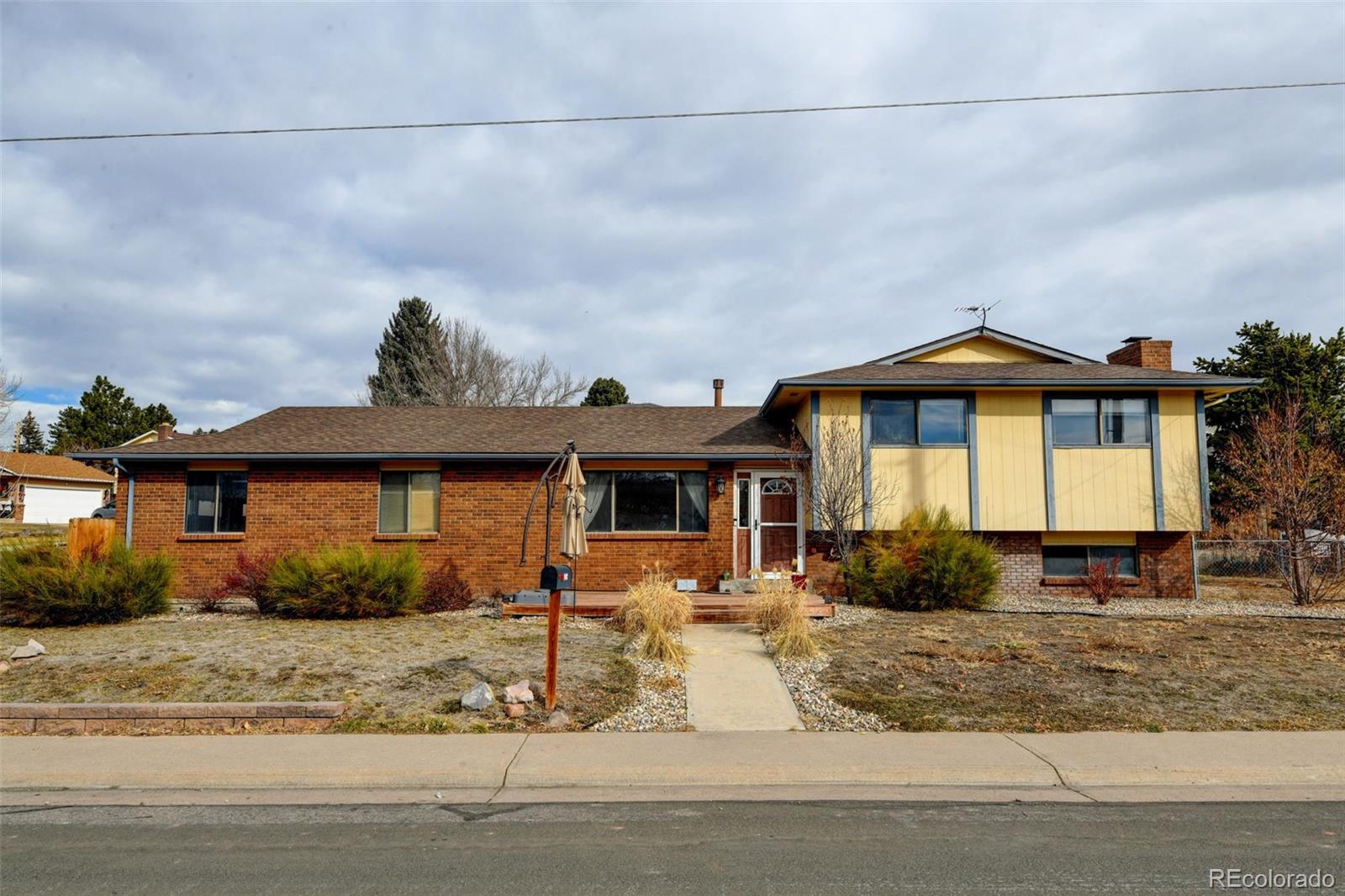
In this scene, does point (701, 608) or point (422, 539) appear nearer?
point (701, 608)

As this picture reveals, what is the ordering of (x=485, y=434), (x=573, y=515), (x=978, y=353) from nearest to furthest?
(x=573, y=515)
(x=485, y=434)
(x=978, y=353)

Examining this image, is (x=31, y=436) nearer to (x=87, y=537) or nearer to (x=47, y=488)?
(x=47, y=488)

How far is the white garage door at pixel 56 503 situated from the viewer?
41.8 meters

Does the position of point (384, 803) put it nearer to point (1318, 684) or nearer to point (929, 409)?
point (1318, 684)

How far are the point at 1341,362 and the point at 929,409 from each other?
49.3 feet

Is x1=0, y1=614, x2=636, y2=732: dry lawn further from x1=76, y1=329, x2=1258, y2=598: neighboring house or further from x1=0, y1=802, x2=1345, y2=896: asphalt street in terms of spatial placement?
x1=76, y1=329, x2=1258, y2=598: neighboring house

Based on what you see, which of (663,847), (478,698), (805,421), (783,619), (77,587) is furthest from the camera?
(805,421)

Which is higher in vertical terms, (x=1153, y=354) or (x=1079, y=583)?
(x=1153, y=354)

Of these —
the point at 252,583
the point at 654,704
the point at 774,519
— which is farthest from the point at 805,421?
the point at 252,583

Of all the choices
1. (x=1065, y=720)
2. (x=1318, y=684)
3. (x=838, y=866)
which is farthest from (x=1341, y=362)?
(x=838, y=866)

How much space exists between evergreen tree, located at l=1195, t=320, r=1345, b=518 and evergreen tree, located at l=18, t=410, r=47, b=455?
69070 mm

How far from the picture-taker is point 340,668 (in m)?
9.08

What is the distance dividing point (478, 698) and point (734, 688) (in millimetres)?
2639

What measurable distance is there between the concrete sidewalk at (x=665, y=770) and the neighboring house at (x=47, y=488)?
41405 millimetres
